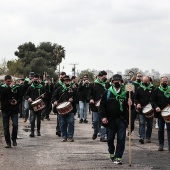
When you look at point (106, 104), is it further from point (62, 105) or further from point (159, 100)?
point (62, 105)

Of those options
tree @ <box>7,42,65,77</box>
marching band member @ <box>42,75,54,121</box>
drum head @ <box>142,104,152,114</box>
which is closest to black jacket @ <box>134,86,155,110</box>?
drum head @ <box>142,104,152,114</box>

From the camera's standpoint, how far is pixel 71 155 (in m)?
→ 11.8

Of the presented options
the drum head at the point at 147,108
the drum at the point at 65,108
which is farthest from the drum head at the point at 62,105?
the drum head at the point at 147,108

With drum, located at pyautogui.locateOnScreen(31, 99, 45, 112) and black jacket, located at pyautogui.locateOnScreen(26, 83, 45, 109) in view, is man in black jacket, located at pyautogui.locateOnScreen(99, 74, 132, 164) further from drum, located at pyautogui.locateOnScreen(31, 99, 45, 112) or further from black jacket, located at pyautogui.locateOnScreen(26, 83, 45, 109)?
black jacket, located at pyautogui.locateOnScreen(26, 83, 45, 109)

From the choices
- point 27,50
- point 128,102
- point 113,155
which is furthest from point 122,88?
point 27,50

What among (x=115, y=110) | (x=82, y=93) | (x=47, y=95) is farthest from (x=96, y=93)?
(x=47, y=95)

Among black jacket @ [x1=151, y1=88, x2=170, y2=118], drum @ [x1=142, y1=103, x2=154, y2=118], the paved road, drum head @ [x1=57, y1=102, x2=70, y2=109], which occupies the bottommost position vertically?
the paved road

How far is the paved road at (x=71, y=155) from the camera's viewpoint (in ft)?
33.7

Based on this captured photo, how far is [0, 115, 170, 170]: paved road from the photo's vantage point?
10266 mm

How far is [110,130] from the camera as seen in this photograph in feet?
35.8

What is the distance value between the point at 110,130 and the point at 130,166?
105 centimetres

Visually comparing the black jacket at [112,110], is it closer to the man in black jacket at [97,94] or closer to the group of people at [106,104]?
the group of people at [106,104]

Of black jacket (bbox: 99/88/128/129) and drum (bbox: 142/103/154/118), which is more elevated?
black jacket (bbox: 99/88/128/129)

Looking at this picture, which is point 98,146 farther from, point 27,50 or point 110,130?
point 27,50
